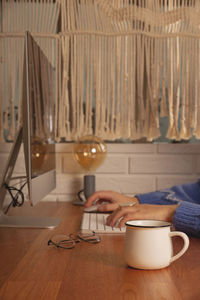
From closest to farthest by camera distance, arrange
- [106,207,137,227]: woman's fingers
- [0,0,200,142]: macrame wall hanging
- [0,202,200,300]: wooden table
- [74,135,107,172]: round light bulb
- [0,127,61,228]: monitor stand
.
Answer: [0,202,200,300]: wooden table < [106,207,137,227]: woman's fingers < [0,127,61,228]: monitor stand < [74,135,107,172]: round light bulb < [0,0,200,142]: macrame wall hanging

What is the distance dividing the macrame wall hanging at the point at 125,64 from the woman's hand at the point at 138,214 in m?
0.71

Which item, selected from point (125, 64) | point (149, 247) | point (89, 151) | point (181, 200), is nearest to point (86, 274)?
point (149, 247)

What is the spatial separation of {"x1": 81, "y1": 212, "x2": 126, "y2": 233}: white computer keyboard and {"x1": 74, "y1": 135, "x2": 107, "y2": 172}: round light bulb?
43 centimetres

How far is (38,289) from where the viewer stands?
0.58 metres

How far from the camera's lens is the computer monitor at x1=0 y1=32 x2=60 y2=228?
1.00 m

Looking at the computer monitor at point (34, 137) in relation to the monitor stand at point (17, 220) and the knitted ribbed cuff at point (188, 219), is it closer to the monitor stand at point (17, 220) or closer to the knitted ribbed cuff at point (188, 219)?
the monitor stand at point (17, 220)

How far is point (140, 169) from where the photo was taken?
68.7 inches

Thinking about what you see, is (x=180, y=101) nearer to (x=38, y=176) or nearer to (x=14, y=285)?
(x=38, y=176)

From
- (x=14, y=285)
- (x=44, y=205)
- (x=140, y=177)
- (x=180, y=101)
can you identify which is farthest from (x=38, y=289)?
(x=180, y=101)

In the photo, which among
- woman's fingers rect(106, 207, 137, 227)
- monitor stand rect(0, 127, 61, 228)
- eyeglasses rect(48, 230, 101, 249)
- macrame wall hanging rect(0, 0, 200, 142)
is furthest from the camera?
macrame wall hanging rect(0, 0, 200, 142)

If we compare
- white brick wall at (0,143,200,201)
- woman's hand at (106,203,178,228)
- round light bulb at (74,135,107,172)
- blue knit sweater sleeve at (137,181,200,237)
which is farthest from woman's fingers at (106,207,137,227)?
white brick wall at (0,143,200,201)

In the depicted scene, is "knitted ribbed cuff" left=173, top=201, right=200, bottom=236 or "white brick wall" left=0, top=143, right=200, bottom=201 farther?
"white brick wall" left=0, top=143, right=200, bottom=201

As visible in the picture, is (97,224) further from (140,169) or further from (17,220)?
(140,169)

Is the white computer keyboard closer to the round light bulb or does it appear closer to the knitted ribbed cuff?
the knitted ribbed cuff
